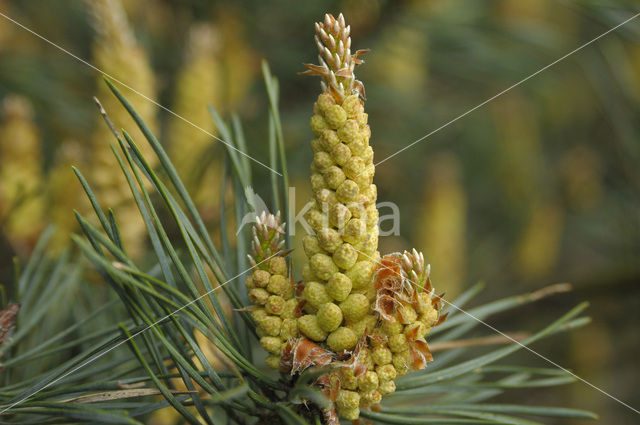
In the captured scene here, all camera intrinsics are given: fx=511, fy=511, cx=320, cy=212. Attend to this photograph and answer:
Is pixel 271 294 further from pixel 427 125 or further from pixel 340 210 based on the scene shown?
pixel 427 125

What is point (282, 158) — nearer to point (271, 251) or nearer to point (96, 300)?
point (271, 251)

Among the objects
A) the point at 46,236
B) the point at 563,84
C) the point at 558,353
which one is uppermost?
the point at 563,84

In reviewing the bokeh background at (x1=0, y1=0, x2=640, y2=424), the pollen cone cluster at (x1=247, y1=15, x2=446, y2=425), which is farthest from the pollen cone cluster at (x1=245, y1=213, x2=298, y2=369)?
the bokeh background at (x1=0, y1=0, x2=640, y2=424)

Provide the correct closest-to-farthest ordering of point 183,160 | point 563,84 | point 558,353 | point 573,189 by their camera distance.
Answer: point 183,160 → point 558,353 → point 573,189 → point 563,84

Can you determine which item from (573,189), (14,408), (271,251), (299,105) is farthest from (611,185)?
(14,408)

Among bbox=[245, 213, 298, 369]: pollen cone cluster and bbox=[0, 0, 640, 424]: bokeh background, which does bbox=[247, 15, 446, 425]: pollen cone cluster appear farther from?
bbox=[0, 0, 640, 424]: bokeh background

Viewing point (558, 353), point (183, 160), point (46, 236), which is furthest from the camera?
point (558, 353)
